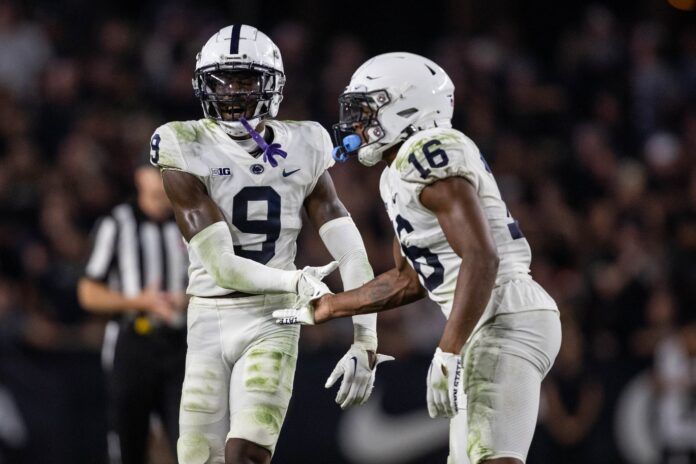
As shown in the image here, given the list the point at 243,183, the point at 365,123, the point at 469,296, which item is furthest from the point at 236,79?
the point at 469,296

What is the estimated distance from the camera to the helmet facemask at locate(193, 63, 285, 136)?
4.39 m

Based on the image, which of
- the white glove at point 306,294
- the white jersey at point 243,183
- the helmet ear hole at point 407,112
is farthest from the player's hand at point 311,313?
the helmet ear hole at point 407,112

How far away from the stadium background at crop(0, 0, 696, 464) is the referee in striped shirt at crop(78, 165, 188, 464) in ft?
0.75

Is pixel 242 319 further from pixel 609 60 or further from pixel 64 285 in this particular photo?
pixel 609 60

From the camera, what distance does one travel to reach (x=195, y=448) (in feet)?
13.8

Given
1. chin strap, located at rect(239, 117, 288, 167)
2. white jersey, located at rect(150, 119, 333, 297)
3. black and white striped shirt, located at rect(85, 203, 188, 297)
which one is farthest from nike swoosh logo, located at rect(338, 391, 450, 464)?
chin strap, located at rect(239, 117, 288, 167)

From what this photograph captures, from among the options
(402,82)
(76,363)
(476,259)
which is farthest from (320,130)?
(76,363)

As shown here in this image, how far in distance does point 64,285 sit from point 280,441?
1.62 meters

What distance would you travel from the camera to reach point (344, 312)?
160 inches

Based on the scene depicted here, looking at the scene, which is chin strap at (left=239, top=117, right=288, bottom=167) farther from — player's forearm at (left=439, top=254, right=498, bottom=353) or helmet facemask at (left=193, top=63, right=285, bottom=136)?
player's forearm at (left=439, top=254, right=498, bottom=353)

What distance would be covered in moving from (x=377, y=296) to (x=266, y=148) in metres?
0.70

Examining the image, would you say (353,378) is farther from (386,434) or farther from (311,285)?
(386,434)

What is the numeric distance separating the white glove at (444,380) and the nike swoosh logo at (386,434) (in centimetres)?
357

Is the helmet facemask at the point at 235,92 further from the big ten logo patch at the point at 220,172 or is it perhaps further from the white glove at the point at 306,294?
the white glove at the point at 306,294
